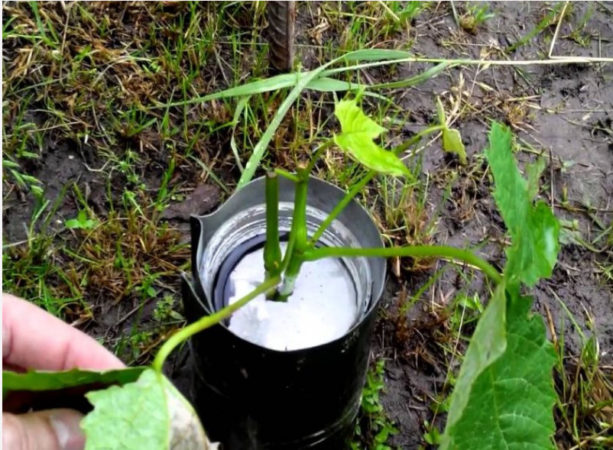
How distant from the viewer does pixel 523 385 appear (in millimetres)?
944

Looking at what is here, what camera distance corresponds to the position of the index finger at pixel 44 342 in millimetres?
1171

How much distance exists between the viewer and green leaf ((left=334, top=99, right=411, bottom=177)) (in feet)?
2.94

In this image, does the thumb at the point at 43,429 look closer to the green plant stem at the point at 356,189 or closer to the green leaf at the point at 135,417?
the green leaf at the point at 135,417

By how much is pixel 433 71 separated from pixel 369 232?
50 centimetres

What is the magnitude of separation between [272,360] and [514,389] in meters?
0.31

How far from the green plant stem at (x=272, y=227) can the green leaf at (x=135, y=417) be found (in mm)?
270

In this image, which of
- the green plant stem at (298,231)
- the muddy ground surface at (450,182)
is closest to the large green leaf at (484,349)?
the green plant stem at (298,231)

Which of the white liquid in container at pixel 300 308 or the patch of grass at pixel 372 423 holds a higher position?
the white liquid in container at pixel 300 308

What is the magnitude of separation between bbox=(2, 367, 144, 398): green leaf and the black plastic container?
235 mm

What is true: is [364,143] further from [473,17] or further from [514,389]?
[473,17]

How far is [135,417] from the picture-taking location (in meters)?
0.82

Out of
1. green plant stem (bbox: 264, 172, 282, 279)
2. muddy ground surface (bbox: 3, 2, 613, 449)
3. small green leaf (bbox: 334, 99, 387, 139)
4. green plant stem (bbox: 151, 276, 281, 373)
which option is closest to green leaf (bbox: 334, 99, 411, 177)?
small green leaf (bbox: 334, 99, 387, 139)

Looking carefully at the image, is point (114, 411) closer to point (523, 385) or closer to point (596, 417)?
point (523, 385)

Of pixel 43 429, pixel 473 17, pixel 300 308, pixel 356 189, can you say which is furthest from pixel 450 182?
pixel 43 429
